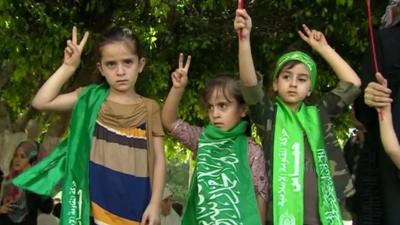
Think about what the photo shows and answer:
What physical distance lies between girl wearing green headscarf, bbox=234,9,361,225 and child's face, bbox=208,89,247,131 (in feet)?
0.30

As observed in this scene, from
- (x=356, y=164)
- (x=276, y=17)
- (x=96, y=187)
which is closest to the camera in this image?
(x=96, y=187)

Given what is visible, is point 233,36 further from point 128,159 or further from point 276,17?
point 128,159

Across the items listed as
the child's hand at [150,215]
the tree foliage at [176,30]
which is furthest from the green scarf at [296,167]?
the tree foliage at [176,30]

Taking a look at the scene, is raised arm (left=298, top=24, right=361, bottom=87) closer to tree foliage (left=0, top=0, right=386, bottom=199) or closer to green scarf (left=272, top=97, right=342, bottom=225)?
green scarf (left=272, top=97, right=342, bottom=225)

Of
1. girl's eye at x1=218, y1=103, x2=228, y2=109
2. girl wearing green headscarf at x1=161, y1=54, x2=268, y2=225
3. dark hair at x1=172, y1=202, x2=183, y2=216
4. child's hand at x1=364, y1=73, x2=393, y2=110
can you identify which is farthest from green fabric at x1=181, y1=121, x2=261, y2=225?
dark hair at x1=172, y1=202, x2=183, y2=216

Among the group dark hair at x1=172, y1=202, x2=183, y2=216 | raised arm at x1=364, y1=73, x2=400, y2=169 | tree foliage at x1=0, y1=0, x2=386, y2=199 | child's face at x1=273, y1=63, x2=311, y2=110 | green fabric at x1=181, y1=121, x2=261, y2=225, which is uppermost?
tree foliage at x1=0, y1=0, x2=386, y2=199

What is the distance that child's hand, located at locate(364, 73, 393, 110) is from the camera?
135 inches

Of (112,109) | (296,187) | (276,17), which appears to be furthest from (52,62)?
(296,187)

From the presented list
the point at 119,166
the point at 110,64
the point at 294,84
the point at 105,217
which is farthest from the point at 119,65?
the point at 294,84

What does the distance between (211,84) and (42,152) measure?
86.2 inches

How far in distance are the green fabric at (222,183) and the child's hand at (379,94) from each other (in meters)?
0.66

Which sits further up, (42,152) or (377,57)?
(377,57)

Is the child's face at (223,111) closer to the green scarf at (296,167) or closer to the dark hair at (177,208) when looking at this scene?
the green scarf at (296,167)

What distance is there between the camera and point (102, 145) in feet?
11.6
